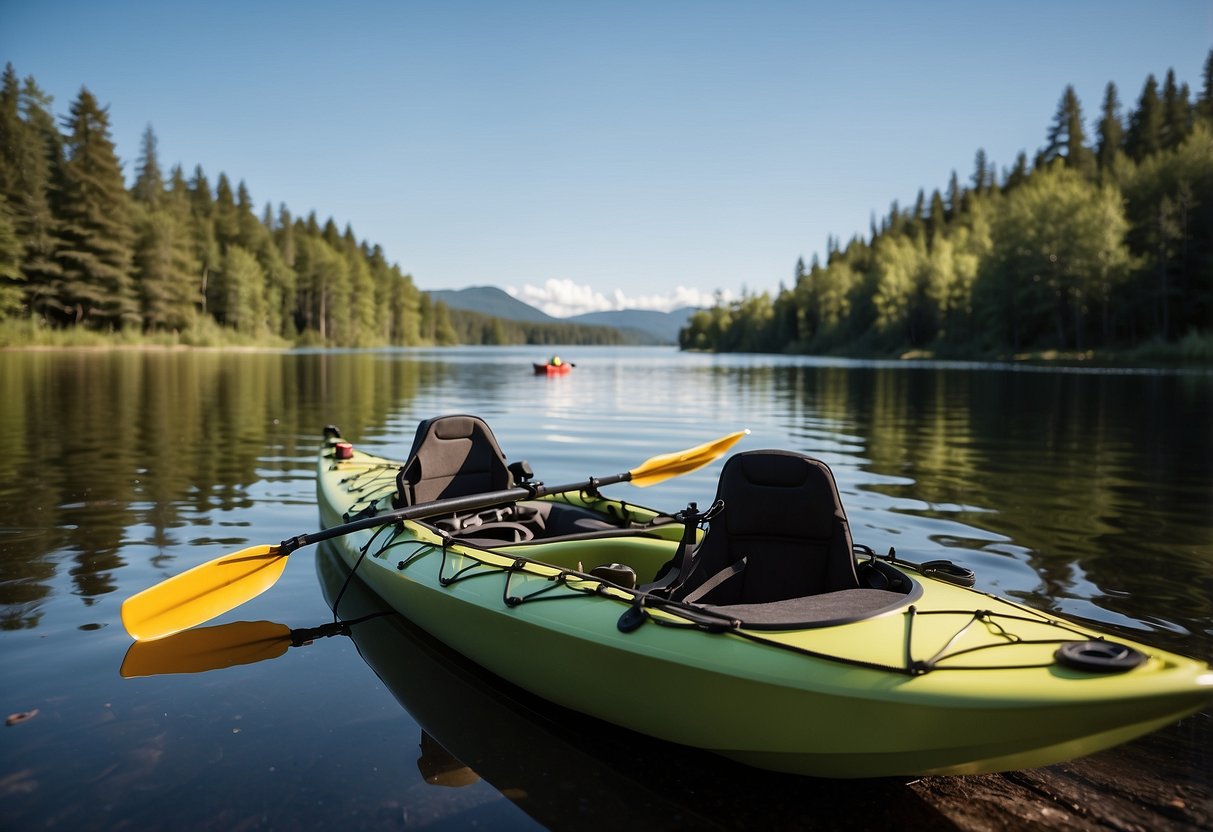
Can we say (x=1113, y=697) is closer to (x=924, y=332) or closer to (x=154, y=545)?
(x=154, y=545)

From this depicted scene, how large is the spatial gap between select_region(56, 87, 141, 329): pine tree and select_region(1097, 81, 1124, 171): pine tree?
84479mm

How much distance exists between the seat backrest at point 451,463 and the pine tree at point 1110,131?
8367cm

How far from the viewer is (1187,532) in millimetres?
8945

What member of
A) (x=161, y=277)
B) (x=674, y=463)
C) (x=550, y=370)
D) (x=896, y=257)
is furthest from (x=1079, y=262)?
(x=161, y=277)

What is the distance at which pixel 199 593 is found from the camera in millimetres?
5742

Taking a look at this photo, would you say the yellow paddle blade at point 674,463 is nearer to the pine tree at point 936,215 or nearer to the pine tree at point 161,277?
the pine tree at point 161,277

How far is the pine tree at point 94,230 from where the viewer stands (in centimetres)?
4872

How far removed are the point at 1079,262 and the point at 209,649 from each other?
184 feet

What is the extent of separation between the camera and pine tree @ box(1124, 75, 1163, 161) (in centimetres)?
6831

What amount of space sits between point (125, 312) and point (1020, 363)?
62083mm

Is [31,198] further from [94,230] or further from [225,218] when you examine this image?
[225,218]

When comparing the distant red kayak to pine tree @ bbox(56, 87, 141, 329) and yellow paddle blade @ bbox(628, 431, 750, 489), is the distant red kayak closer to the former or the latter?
pine tree @ bbox(56, 87, 141, 329)

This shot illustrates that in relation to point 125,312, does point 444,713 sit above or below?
below

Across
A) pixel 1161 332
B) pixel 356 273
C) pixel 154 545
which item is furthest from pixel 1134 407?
pixel 356 273
